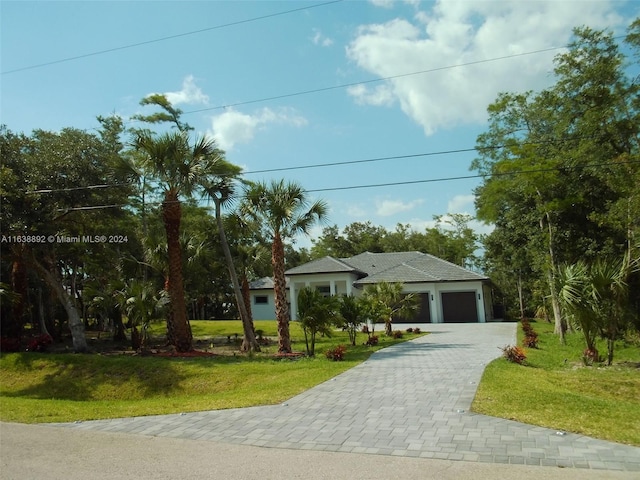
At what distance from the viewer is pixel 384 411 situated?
7.58 meters

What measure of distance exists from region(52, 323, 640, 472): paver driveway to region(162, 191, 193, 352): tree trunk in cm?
731

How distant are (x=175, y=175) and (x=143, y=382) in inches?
254

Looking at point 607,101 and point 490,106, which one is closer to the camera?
point 607,101

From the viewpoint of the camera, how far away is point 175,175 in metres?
15.3

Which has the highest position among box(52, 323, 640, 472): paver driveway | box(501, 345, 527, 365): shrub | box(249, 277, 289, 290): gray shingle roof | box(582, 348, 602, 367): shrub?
box(249, 277, 289, 290): gray shingle roof

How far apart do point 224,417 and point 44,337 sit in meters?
13.7

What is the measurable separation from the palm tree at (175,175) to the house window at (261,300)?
2277 centimetres

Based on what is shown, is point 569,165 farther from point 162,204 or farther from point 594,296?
point 162,204

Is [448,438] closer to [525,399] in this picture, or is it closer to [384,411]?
[384,411]

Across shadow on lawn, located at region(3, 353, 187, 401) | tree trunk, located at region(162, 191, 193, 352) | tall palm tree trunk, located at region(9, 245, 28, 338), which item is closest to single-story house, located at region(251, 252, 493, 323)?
tree trunk, located at region(162, 191, 193, 352)

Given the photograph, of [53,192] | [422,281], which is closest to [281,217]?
[53,192]

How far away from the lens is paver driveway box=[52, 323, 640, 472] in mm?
5367

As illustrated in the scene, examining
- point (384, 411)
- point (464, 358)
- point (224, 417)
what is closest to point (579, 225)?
point (464, 358)

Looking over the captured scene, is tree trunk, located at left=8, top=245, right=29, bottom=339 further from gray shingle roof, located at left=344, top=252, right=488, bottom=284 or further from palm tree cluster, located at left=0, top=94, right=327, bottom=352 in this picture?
gray shingle roof, located at left=344, top=252, right=488, bottom=284
